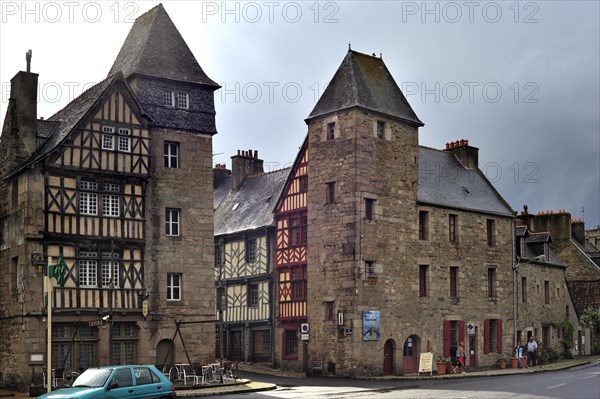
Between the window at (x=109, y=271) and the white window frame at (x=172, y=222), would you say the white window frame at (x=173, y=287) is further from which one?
the window at (x=109, y=271)

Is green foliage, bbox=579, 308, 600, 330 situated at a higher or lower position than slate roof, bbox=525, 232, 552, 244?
lower

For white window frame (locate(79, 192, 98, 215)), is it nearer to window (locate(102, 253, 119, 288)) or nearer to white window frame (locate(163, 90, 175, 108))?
window (locate(102, 253, 119, 288))

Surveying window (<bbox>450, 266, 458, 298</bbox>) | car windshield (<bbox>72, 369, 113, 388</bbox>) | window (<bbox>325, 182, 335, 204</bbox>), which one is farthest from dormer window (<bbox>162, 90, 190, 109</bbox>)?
car windshield (<bbox>72, 369, 113, 388</bbox>)

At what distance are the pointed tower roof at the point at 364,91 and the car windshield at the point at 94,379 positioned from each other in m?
18.5

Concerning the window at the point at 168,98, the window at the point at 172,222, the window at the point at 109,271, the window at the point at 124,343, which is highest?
the window at the point at 168,98

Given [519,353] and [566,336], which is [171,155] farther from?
[566,336]

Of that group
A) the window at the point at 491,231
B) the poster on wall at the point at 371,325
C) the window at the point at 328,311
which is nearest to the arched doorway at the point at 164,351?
the window at the point at 328,311

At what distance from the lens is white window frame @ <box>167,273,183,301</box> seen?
102 ft

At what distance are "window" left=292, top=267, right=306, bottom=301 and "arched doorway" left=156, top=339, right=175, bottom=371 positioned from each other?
7604 mm

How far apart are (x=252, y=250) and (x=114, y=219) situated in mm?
11667

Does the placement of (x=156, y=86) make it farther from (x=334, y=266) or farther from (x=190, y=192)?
(x=334, y=266)

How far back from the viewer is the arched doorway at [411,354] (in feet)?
116

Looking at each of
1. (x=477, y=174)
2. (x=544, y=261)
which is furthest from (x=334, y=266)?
(x=544, y=261)

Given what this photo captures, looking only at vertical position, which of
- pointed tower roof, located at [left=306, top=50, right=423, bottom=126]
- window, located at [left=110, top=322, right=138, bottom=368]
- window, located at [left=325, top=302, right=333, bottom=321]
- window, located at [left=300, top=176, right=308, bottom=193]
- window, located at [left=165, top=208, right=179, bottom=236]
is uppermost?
pointed tower roof, located at [left=306, top=50, right=423, bottom=126]
